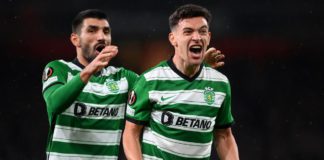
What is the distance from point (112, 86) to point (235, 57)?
6.15ft

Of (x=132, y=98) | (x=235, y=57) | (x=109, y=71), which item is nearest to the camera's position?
(x=132, y=98)

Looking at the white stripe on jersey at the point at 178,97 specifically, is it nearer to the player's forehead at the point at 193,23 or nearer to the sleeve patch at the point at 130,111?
the sleeve patch at the point at 130,111

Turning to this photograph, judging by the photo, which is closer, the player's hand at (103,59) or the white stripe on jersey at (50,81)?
the player's hand at (103,59)

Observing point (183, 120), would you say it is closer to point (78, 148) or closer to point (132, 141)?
point (132, 141)

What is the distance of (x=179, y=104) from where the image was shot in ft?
7.06

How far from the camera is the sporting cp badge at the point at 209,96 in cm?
218

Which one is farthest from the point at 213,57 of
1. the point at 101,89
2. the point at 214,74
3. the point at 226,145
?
the point at 101,89

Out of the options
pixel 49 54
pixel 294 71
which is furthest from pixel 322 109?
pixel 49 54

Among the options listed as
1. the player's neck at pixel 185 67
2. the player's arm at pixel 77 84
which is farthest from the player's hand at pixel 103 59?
the player's neck at pixel 185 67

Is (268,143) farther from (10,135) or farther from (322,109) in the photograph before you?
(10,135)

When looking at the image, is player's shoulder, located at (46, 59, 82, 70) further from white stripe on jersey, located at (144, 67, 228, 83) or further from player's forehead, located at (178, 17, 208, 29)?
player's forehead, located at (178, 17, 208, 29)

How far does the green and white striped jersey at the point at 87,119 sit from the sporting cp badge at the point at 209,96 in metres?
0.32

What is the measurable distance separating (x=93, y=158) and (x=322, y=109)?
7.11 ft

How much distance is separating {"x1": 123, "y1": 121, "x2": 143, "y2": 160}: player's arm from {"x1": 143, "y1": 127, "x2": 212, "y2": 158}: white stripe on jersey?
45mm
